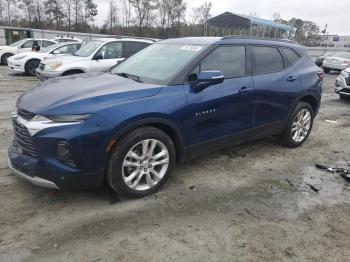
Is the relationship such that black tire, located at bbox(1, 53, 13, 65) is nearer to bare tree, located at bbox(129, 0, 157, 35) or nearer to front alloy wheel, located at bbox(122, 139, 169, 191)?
front alloy wheel, located at bbox(122, 139, 169, 191)

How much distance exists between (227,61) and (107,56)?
6.69 metres

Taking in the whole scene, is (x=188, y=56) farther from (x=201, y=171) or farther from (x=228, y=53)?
(x=201, y=171)

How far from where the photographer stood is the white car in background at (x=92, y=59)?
995 cm

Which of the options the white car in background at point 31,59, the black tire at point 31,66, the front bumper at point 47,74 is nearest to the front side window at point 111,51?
the front bumper at point 47,74

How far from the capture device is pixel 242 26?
93.0 feet

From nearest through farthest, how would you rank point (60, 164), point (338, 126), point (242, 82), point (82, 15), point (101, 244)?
point (101, 244), point (60, 164), point (242, 82), point (338, 126), point (82, 15)

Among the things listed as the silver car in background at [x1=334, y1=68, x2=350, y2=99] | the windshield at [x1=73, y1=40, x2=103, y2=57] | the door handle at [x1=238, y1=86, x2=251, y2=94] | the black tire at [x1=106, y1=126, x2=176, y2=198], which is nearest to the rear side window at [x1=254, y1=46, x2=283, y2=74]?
the door handle at [x1=238, y1=86, x2=251, y2=94]

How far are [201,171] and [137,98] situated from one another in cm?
157

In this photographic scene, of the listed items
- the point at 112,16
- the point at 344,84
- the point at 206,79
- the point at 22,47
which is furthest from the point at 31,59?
the point at 112,16

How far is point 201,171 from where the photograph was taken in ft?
15.3

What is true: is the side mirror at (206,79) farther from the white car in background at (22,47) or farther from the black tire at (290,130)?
Result: the white car in background at (22,47)

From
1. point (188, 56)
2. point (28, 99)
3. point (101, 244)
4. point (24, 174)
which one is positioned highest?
point (188, 56)

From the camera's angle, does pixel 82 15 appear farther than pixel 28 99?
Yes

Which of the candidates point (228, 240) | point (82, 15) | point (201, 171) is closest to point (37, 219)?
point (228, 240)
